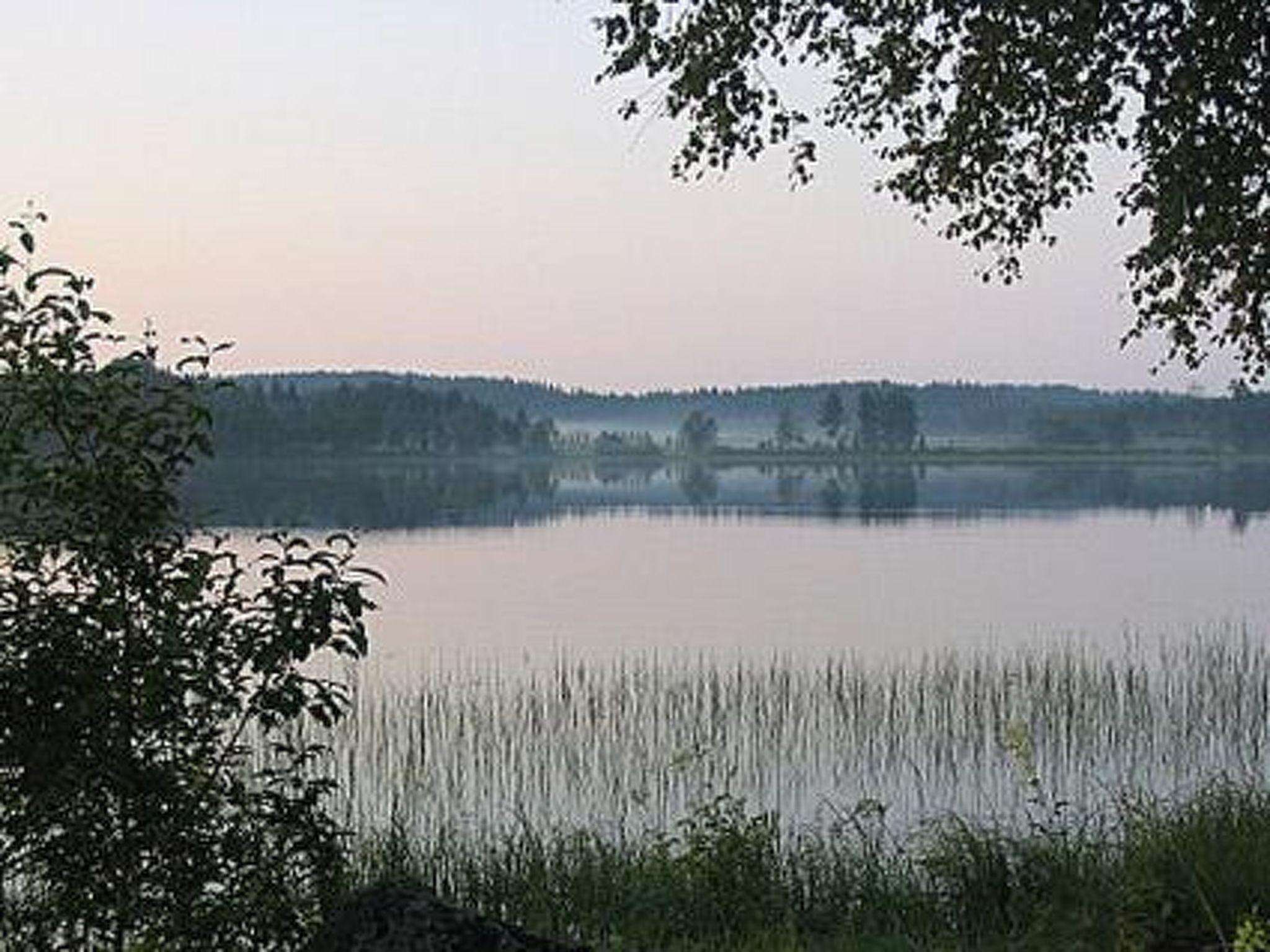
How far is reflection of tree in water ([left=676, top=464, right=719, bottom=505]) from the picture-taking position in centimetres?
11496

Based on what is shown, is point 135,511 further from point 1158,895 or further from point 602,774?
point 602,774

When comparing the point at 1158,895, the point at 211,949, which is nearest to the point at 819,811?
the point at 1158,895

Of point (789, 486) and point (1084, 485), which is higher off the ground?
point (1084, 485)

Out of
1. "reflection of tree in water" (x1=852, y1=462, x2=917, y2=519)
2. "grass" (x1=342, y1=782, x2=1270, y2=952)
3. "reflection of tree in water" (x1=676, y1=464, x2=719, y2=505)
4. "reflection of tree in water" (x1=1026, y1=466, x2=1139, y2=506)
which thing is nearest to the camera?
"grass" (x1=342, y1=782, x2=1270, y2=952)

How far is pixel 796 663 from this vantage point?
27.4 metres

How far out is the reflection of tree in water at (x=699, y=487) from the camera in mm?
114963

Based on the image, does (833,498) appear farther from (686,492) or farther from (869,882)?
(869,882)

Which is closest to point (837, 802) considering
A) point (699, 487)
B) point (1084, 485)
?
point (1084, 485)

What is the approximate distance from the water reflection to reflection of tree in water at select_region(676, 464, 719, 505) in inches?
9.2

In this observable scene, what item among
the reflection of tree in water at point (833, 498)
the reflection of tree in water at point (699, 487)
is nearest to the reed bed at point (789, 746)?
the reflection of tree in water at point (833, 498)

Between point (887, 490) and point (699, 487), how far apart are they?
25750 millimetres

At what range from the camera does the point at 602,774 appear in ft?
50.8

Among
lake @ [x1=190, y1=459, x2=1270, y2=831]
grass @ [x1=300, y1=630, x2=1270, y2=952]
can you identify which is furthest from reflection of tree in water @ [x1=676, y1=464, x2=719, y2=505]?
grass @ [x1=300, y1=630, x2=1270, y2=952]

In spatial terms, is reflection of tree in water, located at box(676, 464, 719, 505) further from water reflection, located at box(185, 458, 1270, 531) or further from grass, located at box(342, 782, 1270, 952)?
grass, located at box(342, 782, 1270, 952)
